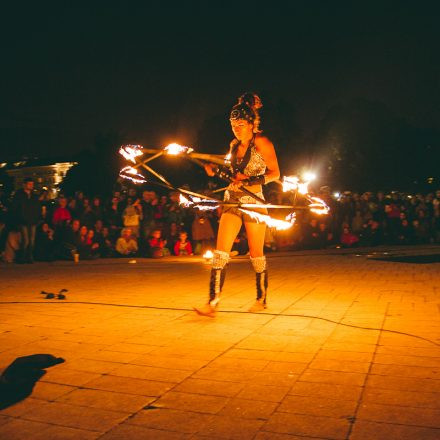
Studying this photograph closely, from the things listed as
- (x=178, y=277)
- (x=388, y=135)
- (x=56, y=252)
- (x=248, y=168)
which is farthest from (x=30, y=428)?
(x=388, y=135)

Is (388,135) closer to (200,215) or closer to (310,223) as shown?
(310,223)

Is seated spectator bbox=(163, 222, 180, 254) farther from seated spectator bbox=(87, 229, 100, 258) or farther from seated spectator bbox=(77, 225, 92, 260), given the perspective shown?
seated spectator bbox=(77, 225, 92, 260)

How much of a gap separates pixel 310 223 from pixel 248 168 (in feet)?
37.6

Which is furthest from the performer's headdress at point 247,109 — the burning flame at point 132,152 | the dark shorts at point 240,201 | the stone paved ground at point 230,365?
the stone paved ground at point 230,365

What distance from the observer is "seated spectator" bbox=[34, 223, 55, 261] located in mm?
13438

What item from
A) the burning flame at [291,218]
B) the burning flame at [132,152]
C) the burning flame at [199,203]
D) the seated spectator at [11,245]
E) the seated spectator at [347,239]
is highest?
the burning flame at [132,152]

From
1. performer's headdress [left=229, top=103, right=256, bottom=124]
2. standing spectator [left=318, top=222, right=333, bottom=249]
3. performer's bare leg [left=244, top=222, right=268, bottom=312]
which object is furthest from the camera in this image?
standing spectator [left=318, top=222, right=333, bottom=249]

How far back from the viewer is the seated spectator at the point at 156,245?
14109 mm

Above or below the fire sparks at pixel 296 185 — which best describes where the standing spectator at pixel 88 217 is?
below

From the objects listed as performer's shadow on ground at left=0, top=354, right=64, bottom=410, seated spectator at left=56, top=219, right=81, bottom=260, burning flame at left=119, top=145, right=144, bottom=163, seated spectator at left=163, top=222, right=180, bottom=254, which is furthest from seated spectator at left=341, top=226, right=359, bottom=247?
performer's shadow on ground at left=0, top=354, right=64, bottom=410

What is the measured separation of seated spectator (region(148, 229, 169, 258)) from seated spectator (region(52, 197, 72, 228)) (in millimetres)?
2374

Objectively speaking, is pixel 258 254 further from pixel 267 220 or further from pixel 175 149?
pixel 175 149

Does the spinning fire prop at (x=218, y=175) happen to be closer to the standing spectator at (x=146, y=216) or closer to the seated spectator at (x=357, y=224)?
the standing spectator at (x=146, y=216)

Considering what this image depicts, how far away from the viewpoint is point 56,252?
1351 centimetres
